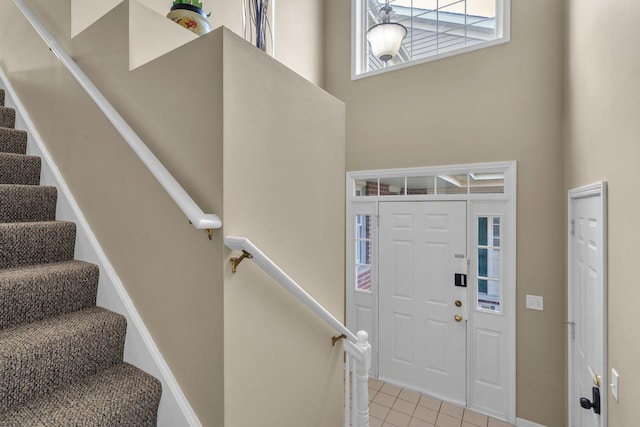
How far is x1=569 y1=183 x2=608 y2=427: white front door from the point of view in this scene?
1.58 meters

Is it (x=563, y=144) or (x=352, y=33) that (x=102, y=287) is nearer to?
(x=563, y=144)

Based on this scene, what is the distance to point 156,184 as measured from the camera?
1.18 metres

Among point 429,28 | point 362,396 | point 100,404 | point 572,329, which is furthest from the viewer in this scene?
point 429,28

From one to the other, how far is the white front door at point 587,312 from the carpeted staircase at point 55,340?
202 centimetres

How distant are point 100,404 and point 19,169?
4.55ft

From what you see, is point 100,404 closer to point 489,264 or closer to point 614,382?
point 614,382

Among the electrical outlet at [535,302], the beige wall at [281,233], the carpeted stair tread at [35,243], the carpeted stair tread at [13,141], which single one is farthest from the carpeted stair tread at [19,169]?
the electrical outlet at [535,302]

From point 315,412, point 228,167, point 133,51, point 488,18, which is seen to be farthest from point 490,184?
point 133,51

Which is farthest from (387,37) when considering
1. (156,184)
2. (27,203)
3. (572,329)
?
(27,203)

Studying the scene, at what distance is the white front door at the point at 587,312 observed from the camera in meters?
1.58

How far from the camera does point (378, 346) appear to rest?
3404mm

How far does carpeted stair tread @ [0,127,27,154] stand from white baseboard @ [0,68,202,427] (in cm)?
4

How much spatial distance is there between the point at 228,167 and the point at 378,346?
9.73ft

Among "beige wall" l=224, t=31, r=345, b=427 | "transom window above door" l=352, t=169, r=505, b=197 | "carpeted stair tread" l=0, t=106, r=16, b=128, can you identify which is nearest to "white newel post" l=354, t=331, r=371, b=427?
"beige wall" l=224, t=31, r=345, b=427
